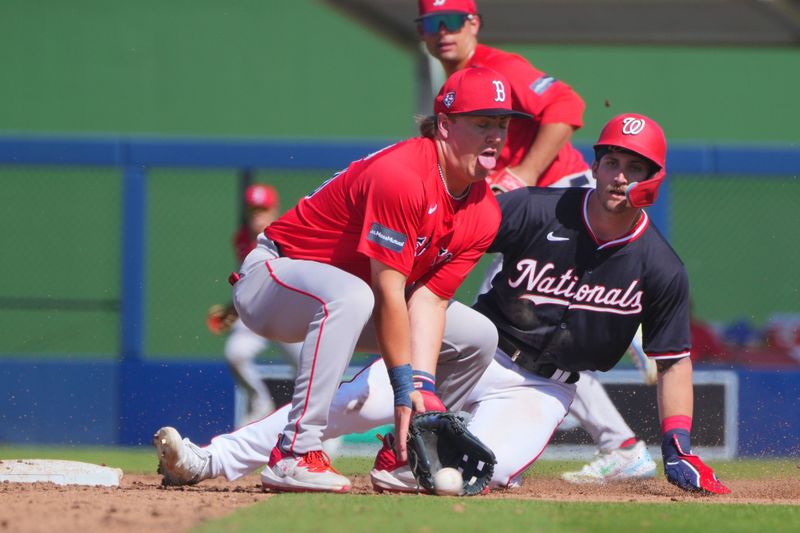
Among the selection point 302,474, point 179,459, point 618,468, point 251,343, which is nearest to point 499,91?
point 302,474

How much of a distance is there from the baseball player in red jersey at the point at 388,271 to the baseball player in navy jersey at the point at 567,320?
8.8 inches

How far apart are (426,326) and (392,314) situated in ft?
0.89

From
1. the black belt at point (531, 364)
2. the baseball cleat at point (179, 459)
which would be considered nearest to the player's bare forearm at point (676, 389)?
the black belt at point (531, 364)

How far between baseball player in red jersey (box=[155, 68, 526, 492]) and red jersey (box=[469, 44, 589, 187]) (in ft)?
3.55

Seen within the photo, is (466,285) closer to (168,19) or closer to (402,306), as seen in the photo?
(402,306)

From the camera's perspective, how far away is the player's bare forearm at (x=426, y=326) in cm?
456

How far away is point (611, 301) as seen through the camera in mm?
5062

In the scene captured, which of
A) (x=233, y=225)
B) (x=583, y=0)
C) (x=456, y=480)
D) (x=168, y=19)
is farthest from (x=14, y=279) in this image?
(x=168, y=19)

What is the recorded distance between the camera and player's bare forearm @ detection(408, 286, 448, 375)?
4.56m

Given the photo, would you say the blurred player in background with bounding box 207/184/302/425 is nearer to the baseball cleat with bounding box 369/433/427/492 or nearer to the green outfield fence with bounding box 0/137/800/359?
the green outfield fence with bounding box 0/137/800/359

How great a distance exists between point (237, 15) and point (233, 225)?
530 centimetres

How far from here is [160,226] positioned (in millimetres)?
10094

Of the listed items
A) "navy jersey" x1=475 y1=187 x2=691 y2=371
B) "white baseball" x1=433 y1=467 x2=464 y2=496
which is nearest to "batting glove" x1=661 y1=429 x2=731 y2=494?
"navy jersey" x1=475 y1=187 x2=691 y2=371

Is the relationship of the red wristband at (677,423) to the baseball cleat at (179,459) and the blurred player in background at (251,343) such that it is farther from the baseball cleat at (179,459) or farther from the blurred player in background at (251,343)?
the blurred player in background at (251,343)
